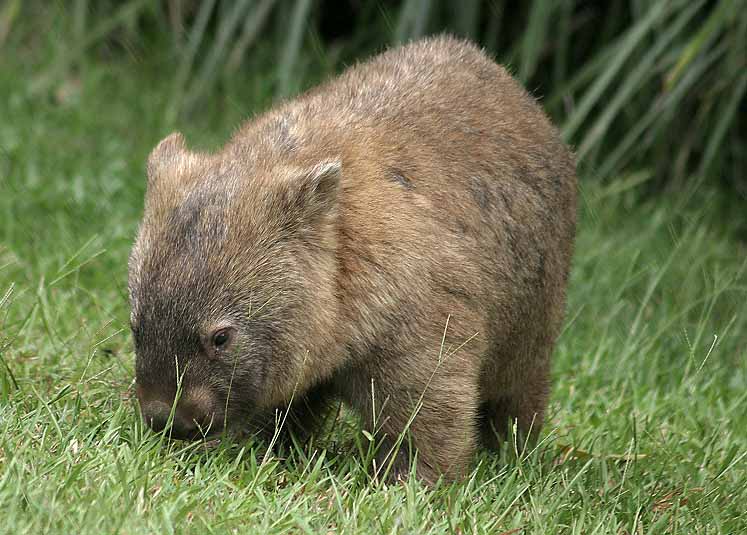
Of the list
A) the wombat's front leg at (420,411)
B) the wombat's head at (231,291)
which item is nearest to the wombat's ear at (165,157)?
the wombat's head at (231,291)

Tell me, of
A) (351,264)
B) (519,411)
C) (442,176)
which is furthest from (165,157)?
(519,411)

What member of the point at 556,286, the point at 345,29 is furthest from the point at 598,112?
the point at 556,286

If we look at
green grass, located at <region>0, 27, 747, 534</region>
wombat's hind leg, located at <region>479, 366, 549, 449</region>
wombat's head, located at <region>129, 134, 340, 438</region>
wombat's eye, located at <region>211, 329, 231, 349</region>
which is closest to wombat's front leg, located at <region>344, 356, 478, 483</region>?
green grass, located at <region>0, 27, 747, 534</region>

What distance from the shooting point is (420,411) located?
4.34 metres

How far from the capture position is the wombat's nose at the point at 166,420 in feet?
13.3

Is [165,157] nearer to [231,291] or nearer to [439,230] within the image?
[231,291]

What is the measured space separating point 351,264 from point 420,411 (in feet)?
1.77

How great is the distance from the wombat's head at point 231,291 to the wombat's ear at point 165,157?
0.50 ft

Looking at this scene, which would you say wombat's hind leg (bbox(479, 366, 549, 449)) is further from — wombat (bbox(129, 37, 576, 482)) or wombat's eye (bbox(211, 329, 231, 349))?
wombat's eye (bbox(211, 329, 231, 349))

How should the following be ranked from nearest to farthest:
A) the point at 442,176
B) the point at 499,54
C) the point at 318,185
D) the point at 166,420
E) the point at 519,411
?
the point at 166,420
the point at 318,185
the point at 442,176
the point at 519,411
the point at 499,54

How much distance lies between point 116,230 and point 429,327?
2.73 m

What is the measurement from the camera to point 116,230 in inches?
259

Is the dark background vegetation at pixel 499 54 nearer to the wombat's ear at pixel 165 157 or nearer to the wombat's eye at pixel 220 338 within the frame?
the wombat's ear at pixel 165 157

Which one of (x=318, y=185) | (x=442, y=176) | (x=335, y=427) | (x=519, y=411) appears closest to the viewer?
(x=318, y=185)
